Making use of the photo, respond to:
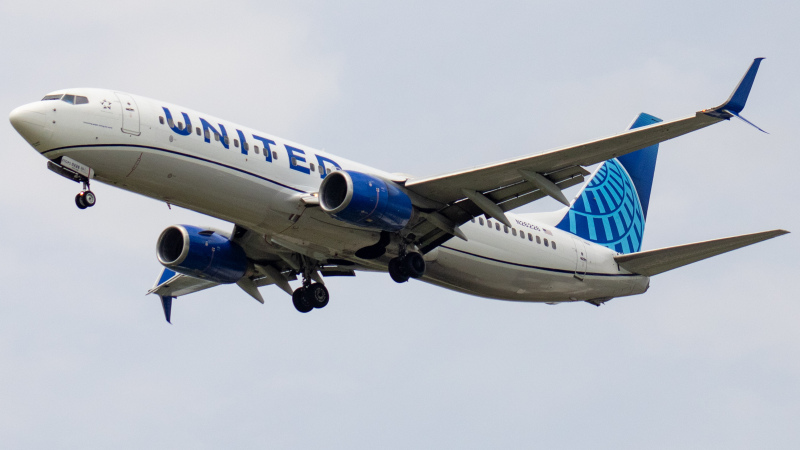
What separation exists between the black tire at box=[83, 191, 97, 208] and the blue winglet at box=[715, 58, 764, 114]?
52.2 feet

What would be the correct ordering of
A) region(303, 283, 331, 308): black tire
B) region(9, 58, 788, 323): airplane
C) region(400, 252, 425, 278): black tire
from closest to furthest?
region(9, 58, 788, 323): airplane → region(400, 252, 425, 278): black tire → region(303, 283, 331, 308): black tire

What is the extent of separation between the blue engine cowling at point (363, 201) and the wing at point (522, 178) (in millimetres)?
1438

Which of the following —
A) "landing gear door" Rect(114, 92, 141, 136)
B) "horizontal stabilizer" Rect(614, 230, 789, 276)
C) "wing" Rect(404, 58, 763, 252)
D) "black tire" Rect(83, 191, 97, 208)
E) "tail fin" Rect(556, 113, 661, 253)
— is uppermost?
"landing gear door" Rect(114, 92, 141, 136)

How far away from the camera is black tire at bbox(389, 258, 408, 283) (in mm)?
35231

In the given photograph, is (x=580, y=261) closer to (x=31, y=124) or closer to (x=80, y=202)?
(x=80, y=202)

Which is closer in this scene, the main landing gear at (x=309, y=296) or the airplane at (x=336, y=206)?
the airplane at (x=336, y=206)

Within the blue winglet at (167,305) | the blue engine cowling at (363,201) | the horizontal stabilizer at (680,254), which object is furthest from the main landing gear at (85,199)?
the horizontal stabilizer at (680,254)

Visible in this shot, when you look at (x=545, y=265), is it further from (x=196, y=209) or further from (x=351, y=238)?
(x=196, y=209)

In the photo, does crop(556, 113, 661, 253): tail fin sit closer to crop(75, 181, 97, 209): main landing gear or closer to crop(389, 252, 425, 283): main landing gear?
crop(389, 252, 425, 283): main landing gear

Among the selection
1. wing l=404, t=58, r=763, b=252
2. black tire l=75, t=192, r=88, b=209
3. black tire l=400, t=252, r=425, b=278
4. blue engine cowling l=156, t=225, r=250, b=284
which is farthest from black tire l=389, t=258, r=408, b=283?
black tire l=75, t=192, r=88, b=209

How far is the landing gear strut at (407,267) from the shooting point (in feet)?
115

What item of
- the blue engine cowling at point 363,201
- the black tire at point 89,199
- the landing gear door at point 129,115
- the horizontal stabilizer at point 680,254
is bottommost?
the horizontal stabilizer at point 680,254

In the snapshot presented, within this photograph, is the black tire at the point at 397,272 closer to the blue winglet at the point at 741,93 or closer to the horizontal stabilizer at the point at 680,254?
the horizontal stabilizer at the point at 680,254

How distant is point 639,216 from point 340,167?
1526 centimetres
